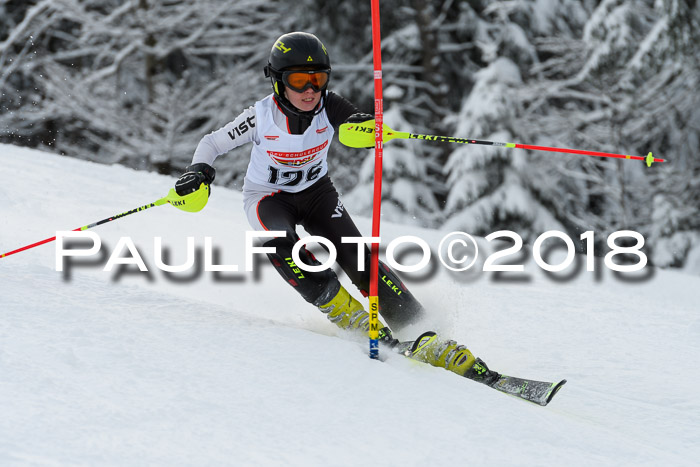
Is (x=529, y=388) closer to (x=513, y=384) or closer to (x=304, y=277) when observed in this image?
(x=513, y=384)

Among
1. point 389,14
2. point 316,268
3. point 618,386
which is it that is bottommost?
point 618,386

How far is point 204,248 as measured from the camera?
6.88 metres

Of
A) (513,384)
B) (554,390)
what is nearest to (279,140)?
(513,384)

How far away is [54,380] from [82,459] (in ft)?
1.76

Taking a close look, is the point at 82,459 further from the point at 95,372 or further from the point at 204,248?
the point at 204,248

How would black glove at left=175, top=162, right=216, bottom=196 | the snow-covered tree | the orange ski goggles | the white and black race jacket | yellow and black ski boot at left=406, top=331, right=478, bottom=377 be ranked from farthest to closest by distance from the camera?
the snow-covered tree < the white and black race jacket < the orange ski goggles < black glove at left=175, top=162, right=216, bottom=196 < yellow and black ski boot at left=406, top=331, right=478, bottom=377

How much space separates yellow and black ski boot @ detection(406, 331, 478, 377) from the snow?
0.67ft

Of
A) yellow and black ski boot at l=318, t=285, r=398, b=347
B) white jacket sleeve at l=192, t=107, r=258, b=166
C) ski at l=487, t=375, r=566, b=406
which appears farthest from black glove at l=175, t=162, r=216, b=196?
ski at l=487, t=375, r=566, b=406

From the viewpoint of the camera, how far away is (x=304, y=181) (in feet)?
14.1

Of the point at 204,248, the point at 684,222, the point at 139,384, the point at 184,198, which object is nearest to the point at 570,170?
the point at 684,222

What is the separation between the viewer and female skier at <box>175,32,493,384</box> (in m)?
3.90

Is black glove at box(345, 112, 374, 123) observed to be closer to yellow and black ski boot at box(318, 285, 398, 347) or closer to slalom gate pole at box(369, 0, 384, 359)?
slalom gate pole at box(369, 0, 384, 359)

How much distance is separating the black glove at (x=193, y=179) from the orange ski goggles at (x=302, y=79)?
61 centimetres

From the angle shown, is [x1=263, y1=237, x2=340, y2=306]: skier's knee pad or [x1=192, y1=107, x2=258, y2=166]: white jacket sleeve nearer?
[x1=263, y1=237, x2=340, y2=306]: skier's knee pad
